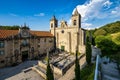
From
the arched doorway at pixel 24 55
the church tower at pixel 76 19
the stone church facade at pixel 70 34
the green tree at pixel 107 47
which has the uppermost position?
the church tower at pixel 76 19

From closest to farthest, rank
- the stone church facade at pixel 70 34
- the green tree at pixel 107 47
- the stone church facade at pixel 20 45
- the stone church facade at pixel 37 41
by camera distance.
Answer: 1. the stone church facade at pixel 20 45
2. the stone church facade at pixel 37 41
3. the stone church facade at pixel 70 34
4. the green tree at pixel 107 47

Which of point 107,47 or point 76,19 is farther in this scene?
point 107,47

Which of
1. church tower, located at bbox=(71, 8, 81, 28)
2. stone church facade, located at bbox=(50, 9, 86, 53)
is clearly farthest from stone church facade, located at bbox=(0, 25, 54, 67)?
church tower, located at bbox=(71, 8, 81, 28)

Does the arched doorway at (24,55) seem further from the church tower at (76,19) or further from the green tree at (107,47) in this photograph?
the green tree at (107,47)

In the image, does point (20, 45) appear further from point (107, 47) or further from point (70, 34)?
point (107, 47)

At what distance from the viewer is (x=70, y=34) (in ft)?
136

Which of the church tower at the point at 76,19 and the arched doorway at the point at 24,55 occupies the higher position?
the church tower at the point at 76,19

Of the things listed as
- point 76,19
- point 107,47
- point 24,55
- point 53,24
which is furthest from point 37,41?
point 107,47

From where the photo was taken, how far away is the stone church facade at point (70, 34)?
127ft

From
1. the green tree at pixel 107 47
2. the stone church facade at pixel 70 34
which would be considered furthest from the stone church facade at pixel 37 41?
the green tree at pixel 107 47

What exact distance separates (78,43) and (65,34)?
21.6ft

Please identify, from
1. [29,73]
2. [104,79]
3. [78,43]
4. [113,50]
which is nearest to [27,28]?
[29,73]

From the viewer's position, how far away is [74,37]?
4025cm

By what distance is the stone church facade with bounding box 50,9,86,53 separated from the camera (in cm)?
3881
